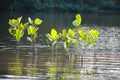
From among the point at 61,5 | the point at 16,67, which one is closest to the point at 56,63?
the point at 16,67

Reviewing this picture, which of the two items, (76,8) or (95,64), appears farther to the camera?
(76,8)

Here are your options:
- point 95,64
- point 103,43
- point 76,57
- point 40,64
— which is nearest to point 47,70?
point 40,64

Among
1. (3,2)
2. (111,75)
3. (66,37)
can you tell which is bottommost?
(111,75)

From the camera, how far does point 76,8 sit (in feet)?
302

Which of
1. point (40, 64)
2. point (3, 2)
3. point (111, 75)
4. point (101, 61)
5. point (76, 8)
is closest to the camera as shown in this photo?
point (111, 75)

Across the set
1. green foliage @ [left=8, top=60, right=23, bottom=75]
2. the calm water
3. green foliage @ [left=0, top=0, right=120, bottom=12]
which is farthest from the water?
green foliage @ [left=0, top=0, right=120, bottom=12]

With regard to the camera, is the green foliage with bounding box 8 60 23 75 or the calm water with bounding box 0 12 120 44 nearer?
the green foliage with bounding box 8 60 23 75

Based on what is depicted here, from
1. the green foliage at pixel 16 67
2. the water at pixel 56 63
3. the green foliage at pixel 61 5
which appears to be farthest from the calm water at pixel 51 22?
the green foliage at pixel 61 5

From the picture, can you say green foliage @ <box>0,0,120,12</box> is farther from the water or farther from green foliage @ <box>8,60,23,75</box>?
green foliage @ <box>8,60,23,75</box>

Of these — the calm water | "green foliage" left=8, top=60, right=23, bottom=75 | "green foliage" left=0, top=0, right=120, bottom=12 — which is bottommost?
"green foliage" left=8, top=60, right=23, bottom=75

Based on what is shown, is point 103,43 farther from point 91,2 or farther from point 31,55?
point 91,2

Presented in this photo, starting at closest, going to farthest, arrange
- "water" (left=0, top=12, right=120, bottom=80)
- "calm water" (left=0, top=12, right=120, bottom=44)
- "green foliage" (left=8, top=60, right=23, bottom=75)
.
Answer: "water" (left=0, top=12, right=120, bottom=80)
"green foliage" (left=8, top=60, right=23, bottom=75)
"calm water" (left=0, top=12, right=120, bottom=44)

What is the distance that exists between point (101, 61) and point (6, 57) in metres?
4.61

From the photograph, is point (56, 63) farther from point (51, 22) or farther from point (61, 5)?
point (61, 5)
